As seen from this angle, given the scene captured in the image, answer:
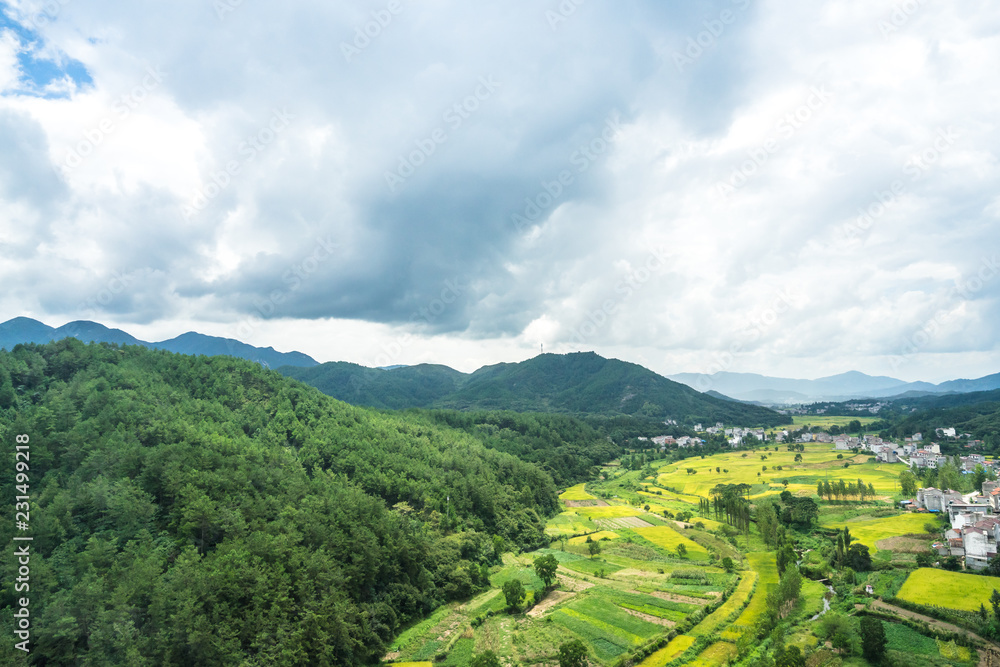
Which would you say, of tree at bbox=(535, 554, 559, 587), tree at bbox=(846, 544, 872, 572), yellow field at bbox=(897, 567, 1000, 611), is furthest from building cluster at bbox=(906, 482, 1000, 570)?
tree at bbox=(535, 554, 559, 587)

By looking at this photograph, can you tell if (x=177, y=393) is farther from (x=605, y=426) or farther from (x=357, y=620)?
(x=605, y=426)

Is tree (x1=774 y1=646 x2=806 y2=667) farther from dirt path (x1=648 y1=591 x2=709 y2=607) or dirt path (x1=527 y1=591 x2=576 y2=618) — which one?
dirt path (x1=527 y1=591 x2=576 y2=618)

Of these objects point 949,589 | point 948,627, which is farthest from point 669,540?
point 948,627

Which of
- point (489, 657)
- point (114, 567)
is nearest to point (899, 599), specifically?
point (489, 657)

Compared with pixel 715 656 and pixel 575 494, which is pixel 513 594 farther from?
pixel 575 494

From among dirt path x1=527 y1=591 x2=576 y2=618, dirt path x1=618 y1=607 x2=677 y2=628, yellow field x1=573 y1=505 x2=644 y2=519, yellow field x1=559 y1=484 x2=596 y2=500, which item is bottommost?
yellow field x1=559 y1=484 x2=596 y2=500

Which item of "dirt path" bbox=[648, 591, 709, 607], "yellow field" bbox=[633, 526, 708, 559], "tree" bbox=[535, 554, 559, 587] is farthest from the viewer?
"yellow field" bbox=[633, 526, 708, 559]

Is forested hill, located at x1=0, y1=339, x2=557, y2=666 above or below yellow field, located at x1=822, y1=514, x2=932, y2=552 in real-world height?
above
